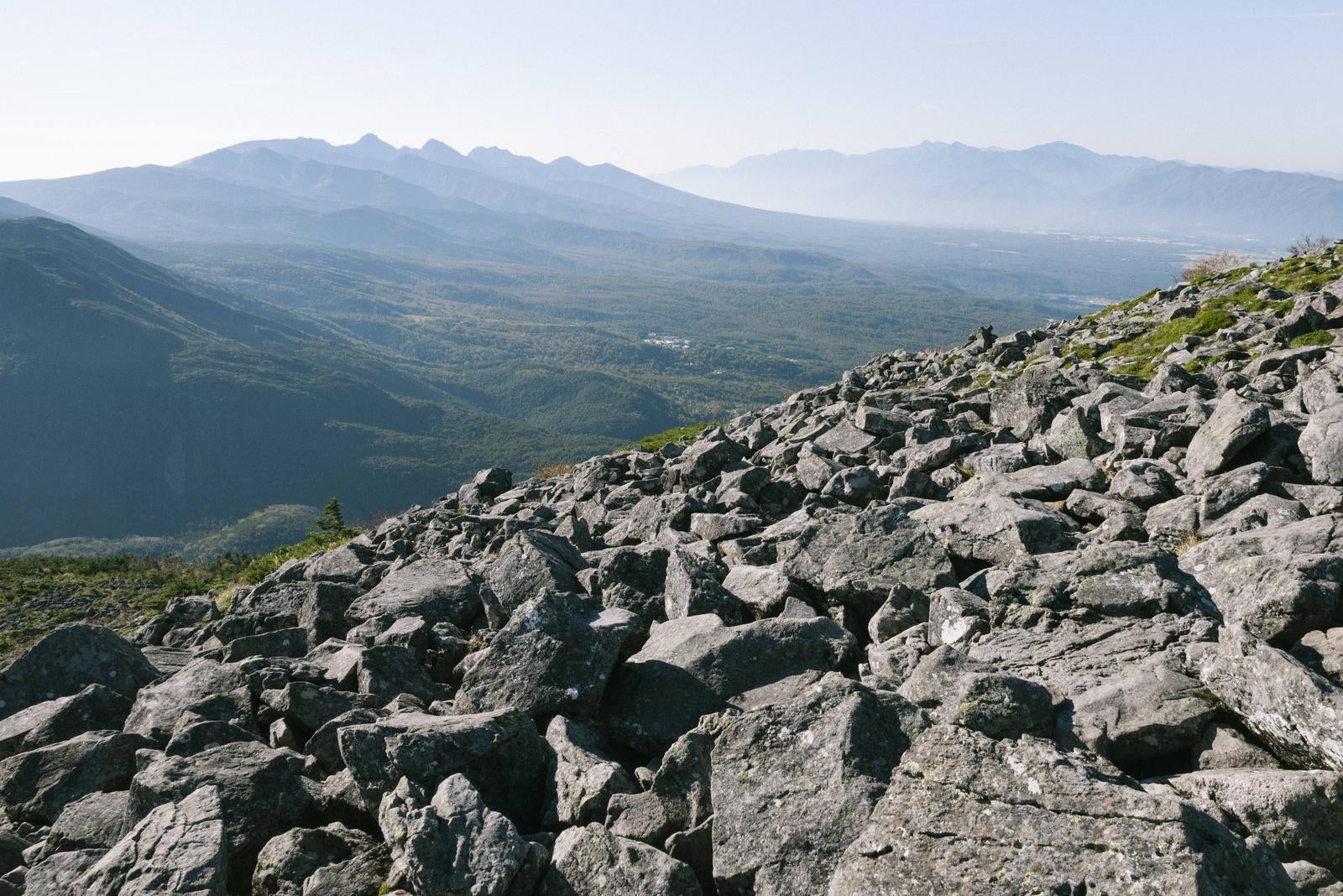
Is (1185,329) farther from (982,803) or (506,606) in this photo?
(982,803)

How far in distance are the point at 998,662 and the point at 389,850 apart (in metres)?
7.15

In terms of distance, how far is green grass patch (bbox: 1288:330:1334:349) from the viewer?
23.0 meters

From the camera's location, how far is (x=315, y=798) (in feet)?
31.8

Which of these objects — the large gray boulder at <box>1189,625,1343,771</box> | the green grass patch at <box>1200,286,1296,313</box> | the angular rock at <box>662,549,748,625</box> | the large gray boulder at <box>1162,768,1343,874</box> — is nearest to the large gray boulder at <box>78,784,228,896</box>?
the angular rock at <box>662,549,748,625</box>

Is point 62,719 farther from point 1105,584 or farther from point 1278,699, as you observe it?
point 1278,699

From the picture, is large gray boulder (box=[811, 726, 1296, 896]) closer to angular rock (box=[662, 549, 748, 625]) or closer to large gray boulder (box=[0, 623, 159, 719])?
angular rock (box=[662, 549, 748, 625])

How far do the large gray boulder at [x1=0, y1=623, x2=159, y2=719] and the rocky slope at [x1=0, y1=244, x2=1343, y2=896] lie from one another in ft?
0.20

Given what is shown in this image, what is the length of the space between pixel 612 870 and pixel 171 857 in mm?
4796

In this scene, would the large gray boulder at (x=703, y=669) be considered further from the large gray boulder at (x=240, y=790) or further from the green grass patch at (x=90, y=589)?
the green grass patch at (x=90, y=589)

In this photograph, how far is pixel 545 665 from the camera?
35.0ft

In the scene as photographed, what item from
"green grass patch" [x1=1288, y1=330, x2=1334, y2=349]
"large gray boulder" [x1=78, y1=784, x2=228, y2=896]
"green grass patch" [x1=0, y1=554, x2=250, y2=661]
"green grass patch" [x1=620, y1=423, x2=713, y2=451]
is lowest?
"green grass patch" [x1=0, y1=554, x2=250, y2=661]

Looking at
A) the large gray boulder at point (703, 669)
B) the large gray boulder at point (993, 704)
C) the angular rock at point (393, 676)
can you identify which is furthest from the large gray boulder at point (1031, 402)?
the angular rock at point (393, 676)

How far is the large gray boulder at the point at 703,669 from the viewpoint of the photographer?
10.2m

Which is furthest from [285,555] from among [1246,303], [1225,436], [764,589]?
[1246,303]
